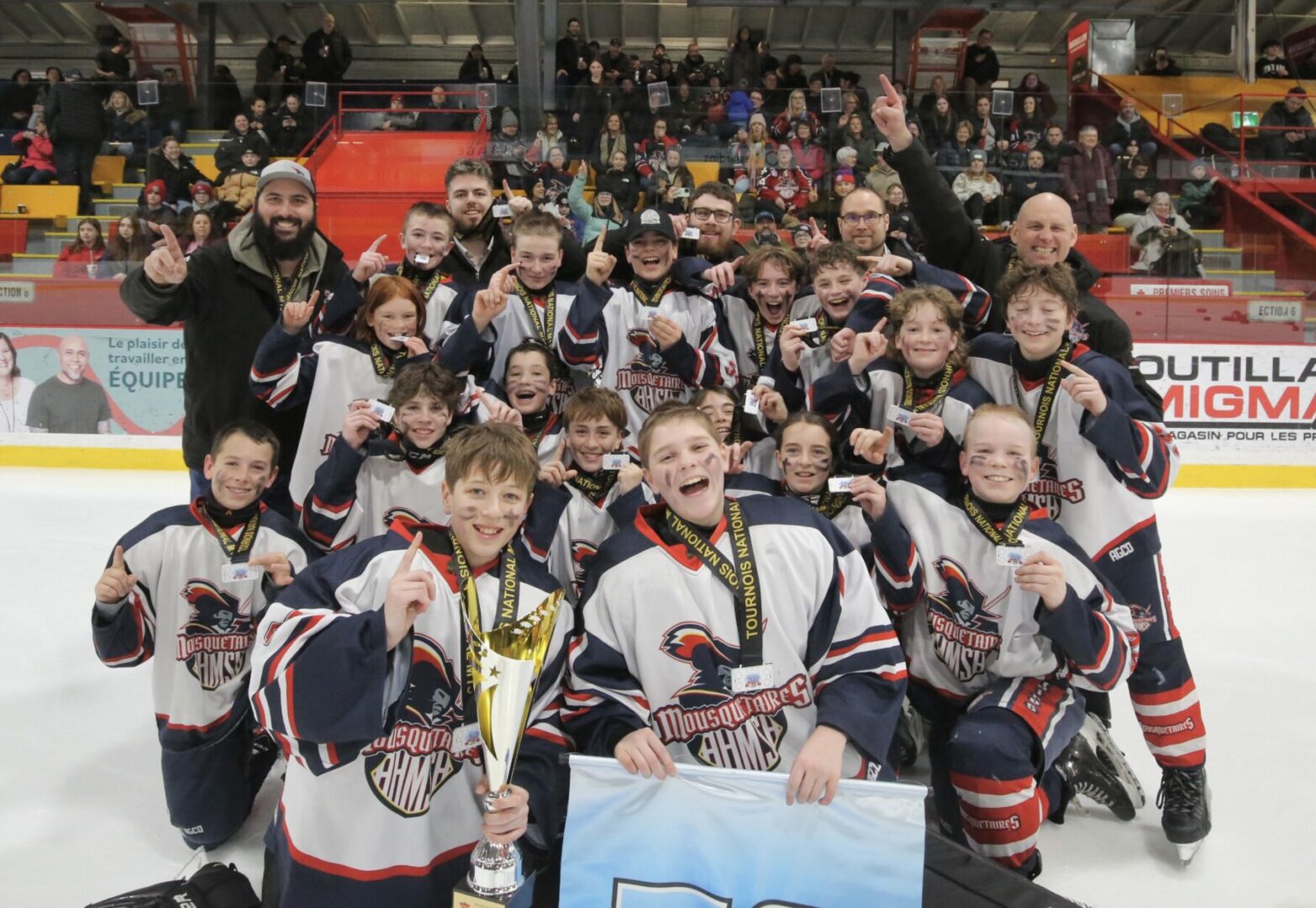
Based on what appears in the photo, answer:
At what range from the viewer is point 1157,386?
6.57 meters

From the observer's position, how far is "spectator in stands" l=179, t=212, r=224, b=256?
24.7ft

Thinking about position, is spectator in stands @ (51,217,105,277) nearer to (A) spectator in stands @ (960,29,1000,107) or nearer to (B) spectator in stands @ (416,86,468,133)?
(B) spectator in stands @ (416,86,468,133)

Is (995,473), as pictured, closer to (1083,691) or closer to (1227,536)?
(1083,691)

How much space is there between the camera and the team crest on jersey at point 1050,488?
2.82 metres

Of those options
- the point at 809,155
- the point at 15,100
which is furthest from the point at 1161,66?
the point at 15,100

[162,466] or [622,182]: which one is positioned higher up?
[622,182]

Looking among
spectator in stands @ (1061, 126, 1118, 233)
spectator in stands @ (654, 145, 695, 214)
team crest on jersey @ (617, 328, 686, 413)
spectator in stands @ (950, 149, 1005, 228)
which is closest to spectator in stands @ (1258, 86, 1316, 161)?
spectator in stands @ (1061, 126, 1118, 233)

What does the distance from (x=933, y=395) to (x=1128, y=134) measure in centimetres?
647

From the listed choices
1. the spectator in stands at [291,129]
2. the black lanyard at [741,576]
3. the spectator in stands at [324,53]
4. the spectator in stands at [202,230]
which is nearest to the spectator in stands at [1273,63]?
the spectator in stands at [291,129]

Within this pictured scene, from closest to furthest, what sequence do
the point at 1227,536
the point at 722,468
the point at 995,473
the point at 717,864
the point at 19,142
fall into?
the point at 717,864
the point at 722,468
the point at 995,473
the point at 1227,536
the point at 19,142

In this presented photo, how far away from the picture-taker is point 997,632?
8.31ft

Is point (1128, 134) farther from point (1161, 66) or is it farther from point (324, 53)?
point (324, 53)

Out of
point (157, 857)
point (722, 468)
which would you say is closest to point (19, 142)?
point (157, 857)

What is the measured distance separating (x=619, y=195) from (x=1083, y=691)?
6.13m
